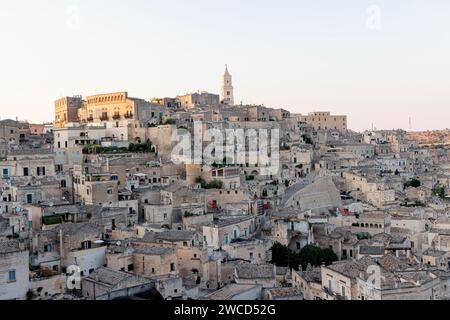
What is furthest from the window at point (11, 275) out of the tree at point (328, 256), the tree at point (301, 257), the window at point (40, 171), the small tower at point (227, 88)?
the small tower at point (227, 88)

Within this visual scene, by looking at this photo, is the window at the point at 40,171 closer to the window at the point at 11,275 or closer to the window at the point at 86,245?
the window at the point at 86,245

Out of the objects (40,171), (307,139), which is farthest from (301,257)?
(307,139)

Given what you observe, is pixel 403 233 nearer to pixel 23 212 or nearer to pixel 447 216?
pixel 447 216

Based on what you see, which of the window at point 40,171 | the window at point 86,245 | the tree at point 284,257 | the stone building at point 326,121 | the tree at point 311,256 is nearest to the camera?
the window at point 86,245

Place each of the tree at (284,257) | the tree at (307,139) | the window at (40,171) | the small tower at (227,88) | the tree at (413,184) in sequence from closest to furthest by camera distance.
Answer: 1. the tree at (284,257)
2. the window at (40,171)
3. the tree at (413,184)
4. the tree at (307,139)
5. the small tower at (227,88)

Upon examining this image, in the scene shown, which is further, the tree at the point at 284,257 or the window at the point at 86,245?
the tree at the point at 284,257

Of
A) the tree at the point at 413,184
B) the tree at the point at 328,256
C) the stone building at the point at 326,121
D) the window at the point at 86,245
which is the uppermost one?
the stone building at the point at 326,121

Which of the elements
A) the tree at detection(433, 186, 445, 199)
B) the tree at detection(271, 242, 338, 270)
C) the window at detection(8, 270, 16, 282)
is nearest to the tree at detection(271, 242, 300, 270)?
the tree at detection(271, 242, 338, 270)

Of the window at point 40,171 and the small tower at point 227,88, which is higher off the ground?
the small tower at point 227,88

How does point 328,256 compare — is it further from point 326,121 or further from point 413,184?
point 326,121

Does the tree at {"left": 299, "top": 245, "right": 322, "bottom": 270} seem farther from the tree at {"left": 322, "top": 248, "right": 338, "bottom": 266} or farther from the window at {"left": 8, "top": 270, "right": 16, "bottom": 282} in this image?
the window at {"left": 8, "top": 270, "right": 16, "bottom": 282}
